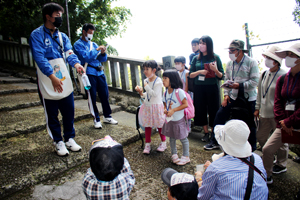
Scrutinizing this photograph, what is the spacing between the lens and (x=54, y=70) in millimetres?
2689

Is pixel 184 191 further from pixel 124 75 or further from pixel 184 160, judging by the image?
pixel 124 75

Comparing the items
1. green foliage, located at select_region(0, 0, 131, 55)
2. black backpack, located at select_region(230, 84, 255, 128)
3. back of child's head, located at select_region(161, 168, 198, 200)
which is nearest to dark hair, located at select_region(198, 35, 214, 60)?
black backpack, located at select_region(230, 84, 255, 128)

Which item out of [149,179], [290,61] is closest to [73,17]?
[149,179]

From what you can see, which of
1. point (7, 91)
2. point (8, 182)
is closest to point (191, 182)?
point (8, 182)

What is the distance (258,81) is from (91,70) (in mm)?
2957

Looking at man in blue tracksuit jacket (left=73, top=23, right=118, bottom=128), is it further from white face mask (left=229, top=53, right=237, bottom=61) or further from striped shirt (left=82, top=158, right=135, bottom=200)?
striped shirt (left=82, top=158, right=135, bottom=200)

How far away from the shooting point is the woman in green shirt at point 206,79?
11.8 feet

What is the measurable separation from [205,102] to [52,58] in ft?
9.33

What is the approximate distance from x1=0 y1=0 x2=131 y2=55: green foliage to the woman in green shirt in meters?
5.71

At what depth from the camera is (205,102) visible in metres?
3.93

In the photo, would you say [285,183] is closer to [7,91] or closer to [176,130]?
[176,130]

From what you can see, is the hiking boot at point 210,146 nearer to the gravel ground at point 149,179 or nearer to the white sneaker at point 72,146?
the gravel ground at point 149,179

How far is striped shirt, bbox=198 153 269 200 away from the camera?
1388mm

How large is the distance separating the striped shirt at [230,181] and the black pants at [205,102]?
233 cm
